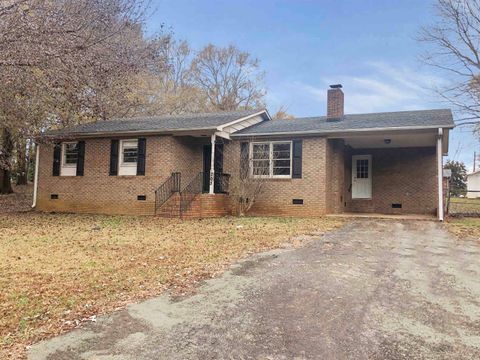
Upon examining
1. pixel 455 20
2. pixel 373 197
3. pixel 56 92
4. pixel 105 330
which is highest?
pixel 455 20

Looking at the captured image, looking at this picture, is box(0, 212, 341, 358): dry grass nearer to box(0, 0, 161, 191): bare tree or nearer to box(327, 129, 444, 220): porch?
box(0, 0, 161, 191): bare tree

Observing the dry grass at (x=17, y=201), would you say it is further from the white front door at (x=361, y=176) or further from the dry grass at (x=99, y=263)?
the white front door at (x=361, y=176)

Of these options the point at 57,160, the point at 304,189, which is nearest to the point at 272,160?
the point at 304,189

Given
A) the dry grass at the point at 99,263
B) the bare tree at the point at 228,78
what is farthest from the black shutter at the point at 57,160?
the bare tree at the point at 228,78

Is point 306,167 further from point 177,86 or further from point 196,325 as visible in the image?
point 177,86

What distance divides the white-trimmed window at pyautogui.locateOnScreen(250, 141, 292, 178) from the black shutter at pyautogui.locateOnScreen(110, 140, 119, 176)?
17.1 feet

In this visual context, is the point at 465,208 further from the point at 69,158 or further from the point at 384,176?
the point at 69,158

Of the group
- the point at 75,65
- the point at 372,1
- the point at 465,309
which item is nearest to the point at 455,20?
the point at 372,1

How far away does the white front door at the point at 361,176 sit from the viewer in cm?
1650

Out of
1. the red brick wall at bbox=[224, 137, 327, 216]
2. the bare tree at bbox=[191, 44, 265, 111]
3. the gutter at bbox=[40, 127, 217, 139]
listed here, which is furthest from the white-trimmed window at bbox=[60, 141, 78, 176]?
the bare tree at bbox=[191, 44, 265, 111]

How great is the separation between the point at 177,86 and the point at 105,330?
29.1m

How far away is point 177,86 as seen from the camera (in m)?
31.0

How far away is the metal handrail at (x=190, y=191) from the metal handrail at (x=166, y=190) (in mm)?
443

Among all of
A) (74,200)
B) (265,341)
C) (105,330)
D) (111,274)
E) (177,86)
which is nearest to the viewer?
(265,341)
